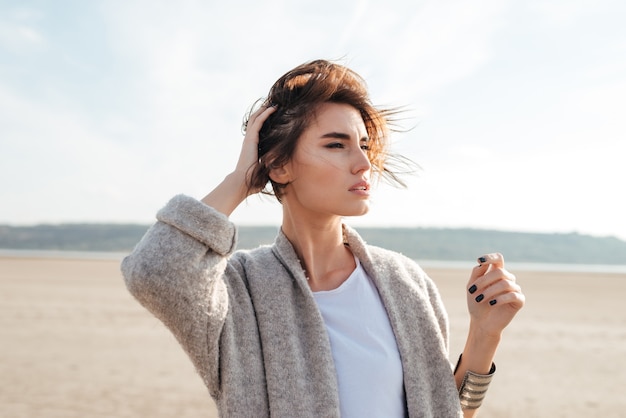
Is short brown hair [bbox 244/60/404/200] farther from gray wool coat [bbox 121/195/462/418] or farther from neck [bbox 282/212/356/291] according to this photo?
gray wool coat [bbox 121/195/462/418]

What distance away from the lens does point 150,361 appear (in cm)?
873

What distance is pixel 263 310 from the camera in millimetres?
1896

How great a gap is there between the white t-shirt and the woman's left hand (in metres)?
0.28

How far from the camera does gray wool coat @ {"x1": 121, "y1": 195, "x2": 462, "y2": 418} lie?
1690 mm

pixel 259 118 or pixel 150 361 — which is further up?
pixel 259 118

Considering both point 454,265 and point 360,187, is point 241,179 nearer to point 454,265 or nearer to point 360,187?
point 360,187

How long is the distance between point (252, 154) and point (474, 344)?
901 mm

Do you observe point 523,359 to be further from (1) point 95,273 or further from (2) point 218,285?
(1) point 95,273

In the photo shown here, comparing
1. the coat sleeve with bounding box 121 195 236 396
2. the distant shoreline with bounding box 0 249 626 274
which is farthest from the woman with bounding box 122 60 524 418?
the distant shoreline with bounding box 0 249 626 274

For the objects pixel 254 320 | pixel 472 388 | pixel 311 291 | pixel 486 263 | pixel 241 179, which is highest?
pixel 241 179

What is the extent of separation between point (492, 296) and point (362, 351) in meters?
0.42

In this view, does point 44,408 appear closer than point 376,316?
No

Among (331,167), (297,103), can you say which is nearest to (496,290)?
(331,167)

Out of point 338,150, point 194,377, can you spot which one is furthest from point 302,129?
point 194,377
